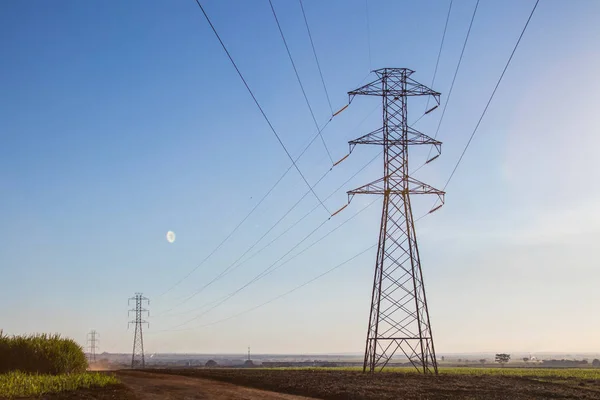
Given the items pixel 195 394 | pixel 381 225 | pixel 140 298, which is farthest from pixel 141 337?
pixel 195 394

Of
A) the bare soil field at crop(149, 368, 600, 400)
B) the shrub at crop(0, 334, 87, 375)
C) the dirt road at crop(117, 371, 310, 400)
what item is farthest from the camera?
the shrub at crop(0, 334, 87, 375)

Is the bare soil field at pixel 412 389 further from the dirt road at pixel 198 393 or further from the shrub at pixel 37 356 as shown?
the shrub at pixel 37 356

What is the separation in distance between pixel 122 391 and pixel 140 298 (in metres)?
111

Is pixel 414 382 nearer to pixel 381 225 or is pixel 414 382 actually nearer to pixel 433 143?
pixel 381 225

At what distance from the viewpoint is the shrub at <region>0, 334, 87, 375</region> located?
32.2m

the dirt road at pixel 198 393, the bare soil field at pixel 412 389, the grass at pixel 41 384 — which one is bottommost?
the bare soil field at pixel 412 389

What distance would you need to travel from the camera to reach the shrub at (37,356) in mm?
32219

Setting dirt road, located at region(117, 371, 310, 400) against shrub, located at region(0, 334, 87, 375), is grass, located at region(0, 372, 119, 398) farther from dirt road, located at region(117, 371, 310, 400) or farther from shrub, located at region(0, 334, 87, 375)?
shrub, located at region(0, 334, 87, 375)

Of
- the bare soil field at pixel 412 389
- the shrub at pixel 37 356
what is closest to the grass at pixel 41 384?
the shrub at pixel 37 356

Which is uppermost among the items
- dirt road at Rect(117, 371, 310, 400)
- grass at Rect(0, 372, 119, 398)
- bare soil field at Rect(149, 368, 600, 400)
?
grass at Rect(0, 372, 119, 398)

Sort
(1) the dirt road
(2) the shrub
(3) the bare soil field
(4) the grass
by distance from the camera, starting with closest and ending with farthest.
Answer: (4) the grass
(1) the dirt road
(3) the bare soil field
(2) the shrub

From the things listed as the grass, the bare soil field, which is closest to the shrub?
the grass

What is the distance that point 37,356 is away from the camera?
107 feet

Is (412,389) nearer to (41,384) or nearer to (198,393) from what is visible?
(198,393)
